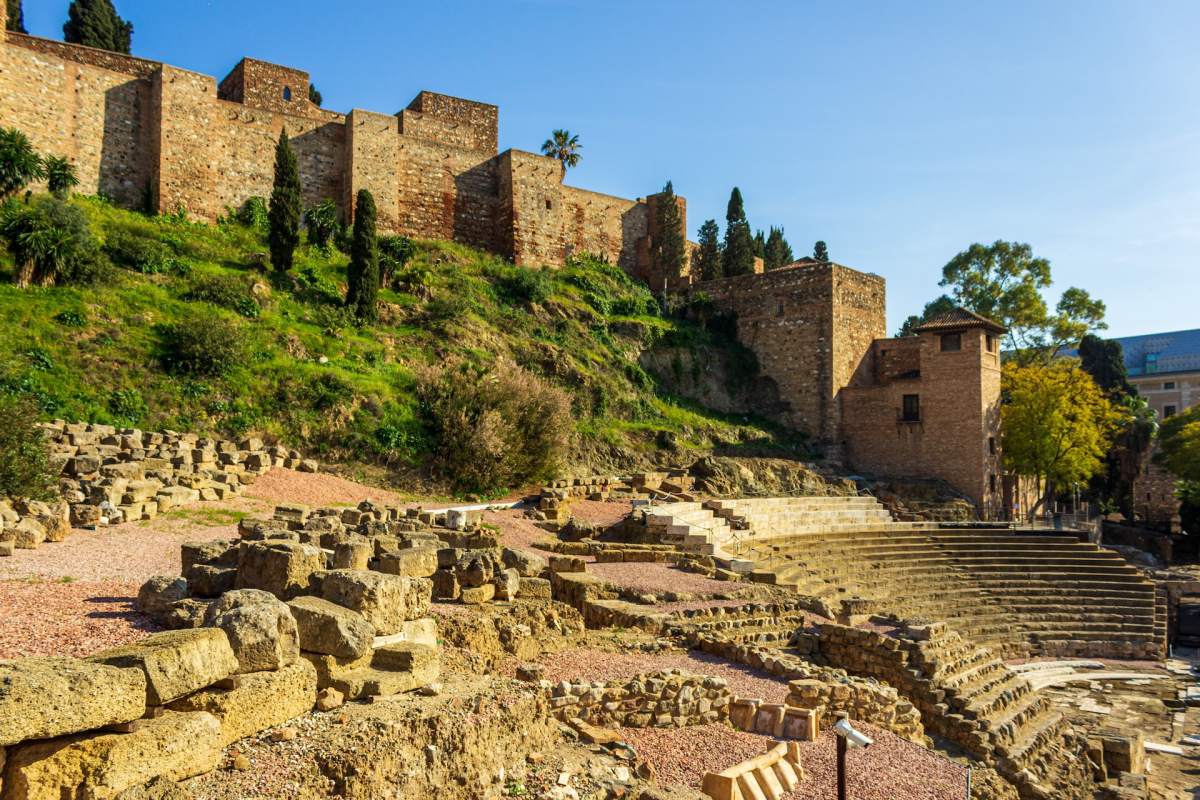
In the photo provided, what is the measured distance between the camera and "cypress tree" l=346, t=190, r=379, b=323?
26.5 meters

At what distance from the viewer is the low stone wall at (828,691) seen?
9.22 m

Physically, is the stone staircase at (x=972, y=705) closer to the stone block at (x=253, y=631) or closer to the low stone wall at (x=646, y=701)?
the low stone wall at (x=646, y=701)

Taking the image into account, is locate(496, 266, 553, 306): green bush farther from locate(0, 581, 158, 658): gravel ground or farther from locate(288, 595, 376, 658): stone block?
locate(288, 595, 376, 658): stone block

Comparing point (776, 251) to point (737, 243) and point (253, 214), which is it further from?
point (253, 214)

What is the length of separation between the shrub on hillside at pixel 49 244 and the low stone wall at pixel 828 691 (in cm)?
2025

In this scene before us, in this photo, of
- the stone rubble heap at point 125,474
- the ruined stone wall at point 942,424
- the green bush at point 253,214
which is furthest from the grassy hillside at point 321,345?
the ruined stone wall at point 942,424

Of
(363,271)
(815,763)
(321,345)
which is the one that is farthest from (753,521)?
(363,271)

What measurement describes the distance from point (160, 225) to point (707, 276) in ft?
82.1

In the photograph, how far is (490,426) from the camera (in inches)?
874

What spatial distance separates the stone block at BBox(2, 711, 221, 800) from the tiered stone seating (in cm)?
1340

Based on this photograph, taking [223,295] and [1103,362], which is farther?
[1103,362]

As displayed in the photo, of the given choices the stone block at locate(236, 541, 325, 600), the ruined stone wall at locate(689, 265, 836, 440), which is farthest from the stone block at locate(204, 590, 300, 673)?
the ruined stone wall at locate(689, 265, 836, 440)

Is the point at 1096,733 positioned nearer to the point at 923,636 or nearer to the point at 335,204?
the point at 923,636

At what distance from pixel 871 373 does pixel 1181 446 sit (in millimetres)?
15317
